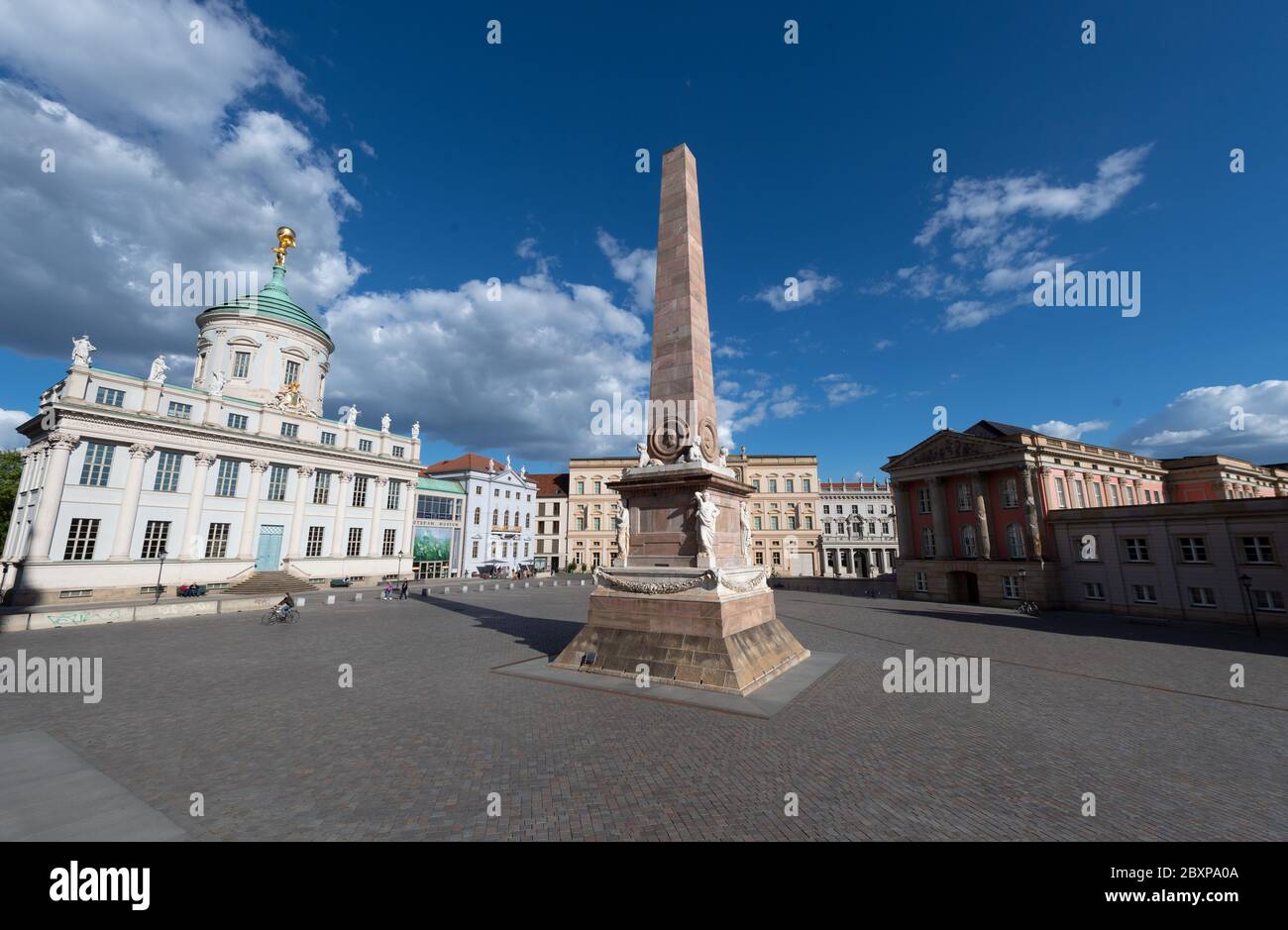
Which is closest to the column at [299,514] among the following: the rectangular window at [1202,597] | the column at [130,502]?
the column at [130,502]

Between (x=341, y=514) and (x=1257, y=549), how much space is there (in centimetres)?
5708

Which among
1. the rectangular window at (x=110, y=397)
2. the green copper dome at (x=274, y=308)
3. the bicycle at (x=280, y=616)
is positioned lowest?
the bicycle at (x=280, y=616)

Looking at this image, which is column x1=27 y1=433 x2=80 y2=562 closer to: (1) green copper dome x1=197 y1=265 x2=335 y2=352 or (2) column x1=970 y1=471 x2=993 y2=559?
(1) green copper dome x1=197 y1=265 x2=335 y2=352

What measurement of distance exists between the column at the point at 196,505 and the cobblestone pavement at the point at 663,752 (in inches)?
919

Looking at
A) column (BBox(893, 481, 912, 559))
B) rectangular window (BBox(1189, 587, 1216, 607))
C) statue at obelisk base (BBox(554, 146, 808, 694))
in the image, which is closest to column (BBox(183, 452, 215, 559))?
statue at obelisk base (BBox(554, 146, 808, 694))

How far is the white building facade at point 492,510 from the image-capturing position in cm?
5603

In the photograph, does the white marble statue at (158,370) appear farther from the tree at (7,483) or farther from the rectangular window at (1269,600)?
the rectangular window at (1269,600)

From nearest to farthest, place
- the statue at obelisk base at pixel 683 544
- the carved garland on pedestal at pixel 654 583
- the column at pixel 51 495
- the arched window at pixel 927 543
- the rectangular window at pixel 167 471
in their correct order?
the statue at obelisk base at pixel 683 544, the carved garland on pedestal at pixel 654 583, the column at pixel 51 495, the rectangular window at pixel 167 471, the arched window at pixel 927 543

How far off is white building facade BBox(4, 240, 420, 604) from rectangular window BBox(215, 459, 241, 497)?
0.23 ft

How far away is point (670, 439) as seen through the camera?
12.9 meters

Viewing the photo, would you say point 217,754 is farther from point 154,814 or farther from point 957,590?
point 957,590

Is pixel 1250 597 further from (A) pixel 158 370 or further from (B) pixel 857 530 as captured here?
(A) pixel 158 370

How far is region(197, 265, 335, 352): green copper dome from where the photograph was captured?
133 ft
